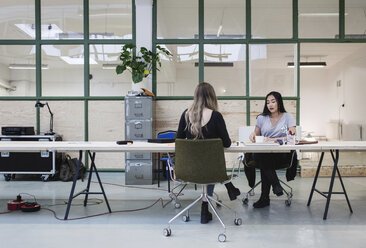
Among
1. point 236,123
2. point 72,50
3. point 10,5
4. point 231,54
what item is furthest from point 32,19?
point 236,123

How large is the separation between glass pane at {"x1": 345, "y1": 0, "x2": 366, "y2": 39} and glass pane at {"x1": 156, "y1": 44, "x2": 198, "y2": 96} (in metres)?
2.81

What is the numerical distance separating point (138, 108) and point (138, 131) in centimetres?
36

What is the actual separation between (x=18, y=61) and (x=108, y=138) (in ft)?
7.31

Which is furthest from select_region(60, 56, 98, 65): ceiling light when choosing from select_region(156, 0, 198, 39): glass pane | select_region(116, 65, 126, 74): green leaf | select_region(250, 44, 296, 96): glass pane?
select_region(250, 44, 296, 96): glass pane

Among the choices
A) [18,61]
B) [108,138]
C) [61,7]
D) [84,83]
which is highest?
[61,7]

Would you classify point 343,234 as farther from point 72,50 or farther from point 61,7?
point 61,7

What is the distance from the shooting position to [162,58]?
5781mm

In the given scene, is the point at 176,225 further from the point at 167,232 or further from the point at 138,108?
the point at 138,108

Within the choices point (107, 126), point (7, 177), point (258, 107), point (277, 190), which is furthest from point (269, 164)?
point (7, 177)

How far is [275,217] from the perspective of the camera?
3.10m

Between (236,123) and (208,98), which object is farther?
(236,123)

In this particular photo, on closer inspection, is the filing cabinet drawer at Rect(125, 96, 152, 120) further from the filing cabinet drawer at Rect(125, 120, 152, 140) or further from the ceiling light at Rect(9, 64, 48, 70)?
the ceiling light at Rect(9, 64, 48, 70)

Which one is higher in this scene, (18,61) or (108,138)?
(18,61)

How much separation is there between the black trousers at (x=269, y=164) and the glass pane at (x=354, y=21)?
362cm
